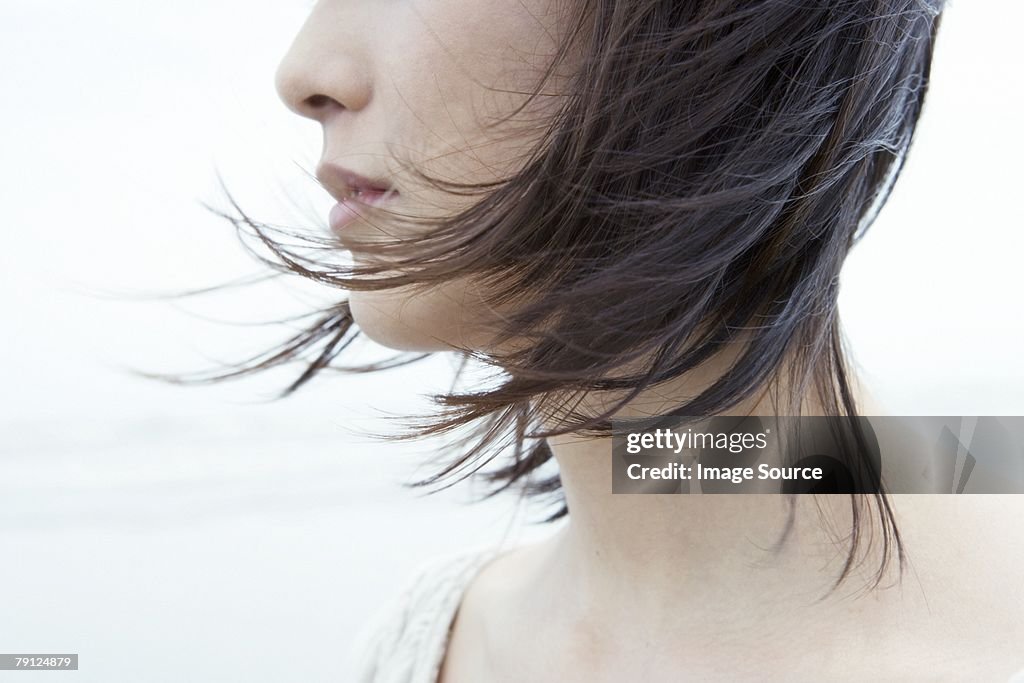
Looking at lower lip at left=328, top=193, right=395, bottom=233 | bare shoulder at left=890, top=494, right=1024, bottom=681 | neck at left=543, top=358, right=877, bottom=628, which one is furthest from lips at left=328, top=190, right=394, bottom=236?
bare shoulder at left=890, top=494, right=1024, bottom=681

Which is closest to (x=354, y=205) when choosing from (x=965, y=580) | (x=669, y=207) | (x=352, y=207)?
(x=352, y=207)

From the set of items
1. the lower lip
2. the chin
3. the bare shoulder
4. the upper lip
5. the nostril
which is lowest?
the bare shoulder

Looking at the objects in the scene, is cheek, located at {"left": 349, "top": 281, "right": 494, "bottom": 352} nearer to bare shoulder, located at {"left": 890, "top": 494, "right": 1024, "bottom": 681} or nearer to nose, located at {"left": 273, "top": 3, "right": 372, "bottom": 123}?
nose, located at {"left": 273, "top": 3, "right": 372, "bottom": 123}

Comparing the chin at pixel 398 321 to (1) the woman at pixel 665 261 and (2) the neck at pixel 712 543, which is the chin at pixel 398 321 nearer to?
(1) the woman at pixel 665 261

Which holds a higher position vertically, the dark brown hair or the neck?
the dark brown hair

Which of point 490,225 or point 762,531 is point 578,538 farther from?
point 490,225

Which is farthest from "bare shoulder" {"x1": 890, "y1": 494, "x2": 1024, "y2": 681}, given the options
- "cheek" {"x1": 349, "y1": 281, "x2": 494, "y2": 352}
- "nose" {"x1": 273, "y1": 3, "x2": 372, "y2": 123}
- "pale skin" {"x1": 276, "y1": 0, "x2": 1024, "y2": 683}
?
"nose" {"x1": 273, "y1": 3, "x2": 372, "y2": 123}

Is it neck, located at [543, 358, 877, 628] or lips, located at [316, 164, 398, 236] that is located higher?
lips, located at [316, 164, 398, 236]

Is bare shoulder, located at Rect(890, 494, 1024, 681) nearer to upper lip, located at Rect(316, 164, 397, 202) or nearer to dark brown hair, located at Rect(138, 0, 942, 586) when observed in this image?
dark brown hair, located at Rect(138, 0, 942, 586)

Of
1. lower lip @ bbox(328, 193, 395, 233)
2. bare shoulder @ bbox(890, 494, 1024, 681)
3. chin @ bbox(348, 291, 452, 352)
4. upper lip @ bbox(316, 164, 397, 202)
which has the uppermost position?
upper lip @ bbox(316, 164, 397, 202)

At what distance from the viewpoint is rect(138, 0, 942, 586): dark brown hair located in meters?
0.40

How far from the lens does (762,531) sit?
0.49m

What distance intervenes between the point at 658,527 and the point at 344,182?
0.99 feet

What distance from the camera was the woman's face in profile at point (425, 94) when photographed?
0.43 metres
